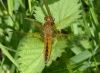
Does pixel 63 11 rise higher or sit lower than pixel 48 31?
higher

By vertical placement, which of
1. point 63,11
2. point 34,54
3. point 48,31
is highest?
point 63,11

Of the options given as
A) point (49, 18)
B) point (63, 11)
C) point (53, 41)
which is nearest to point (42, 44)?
point (53, 41)

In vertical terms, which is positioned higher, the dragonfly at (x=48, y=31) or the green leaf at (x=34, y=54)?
the dragonfly at (x=48, y=31)

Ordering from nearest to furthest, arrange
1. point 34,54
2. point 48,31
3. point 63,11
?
1. point 34,54
2. point 48,31
3. point 63,11

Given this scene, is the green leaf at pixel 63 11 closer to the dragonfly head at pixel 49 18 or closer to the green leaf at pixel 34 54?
the dragonfly head at pixel 49 18

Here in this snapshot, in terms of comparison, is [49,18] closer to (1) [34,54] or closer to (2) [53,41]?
(2) [53,41]

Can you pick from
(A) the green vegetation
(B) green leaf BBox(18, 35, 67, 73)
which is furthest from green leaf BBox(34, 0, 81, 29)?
(B) green leaf BBox(18, 35, 67, 73)

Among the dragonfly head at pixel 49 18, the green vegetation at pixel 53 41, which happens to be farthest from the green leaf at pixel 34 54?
the dragonfly head at pixel 49 18

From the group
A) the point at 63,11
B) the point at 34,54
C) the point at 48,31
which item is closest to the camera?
the point at 34,54
